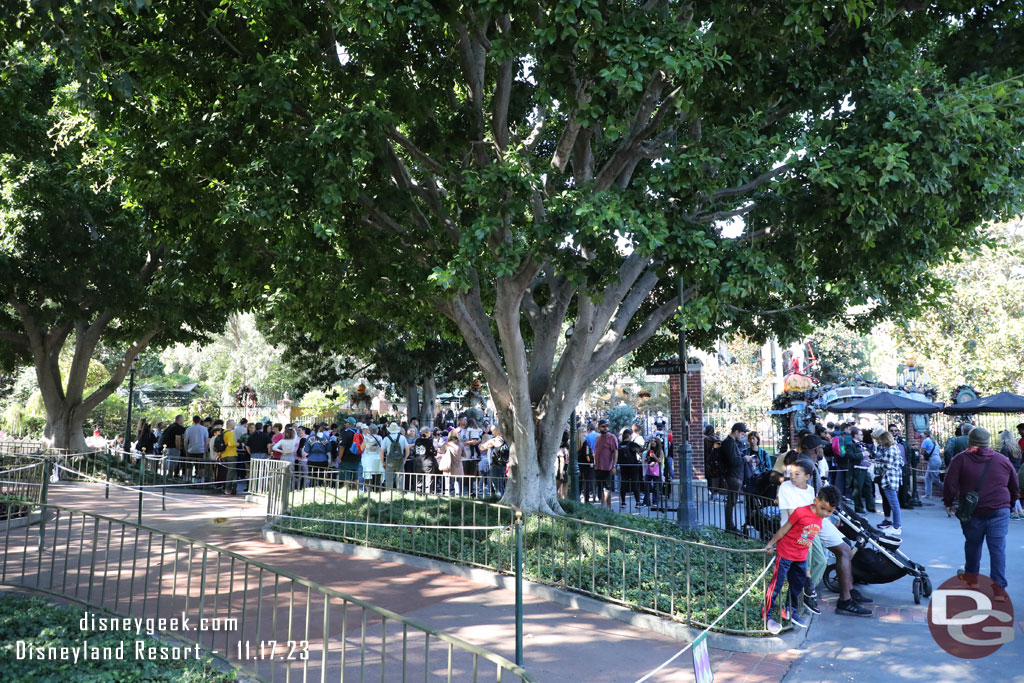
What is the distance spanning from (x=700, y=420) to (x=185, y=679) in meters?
16.6

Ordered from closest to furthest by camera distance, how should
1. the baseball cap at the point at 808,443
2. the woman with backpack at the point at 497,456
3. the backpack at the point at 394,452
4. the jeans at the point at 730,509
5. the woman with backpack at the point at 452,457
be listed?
the baseball cap at the point at 808,443 < the jeans at the point at 730,509 < the woman with backpack at the point at 452,457 < the backpack at the point at 394,452 < the woman with backpack at the point at 497,456

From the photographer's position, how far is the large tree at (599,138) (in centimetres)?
805

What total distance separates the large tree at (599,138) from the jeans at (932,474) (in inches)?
348

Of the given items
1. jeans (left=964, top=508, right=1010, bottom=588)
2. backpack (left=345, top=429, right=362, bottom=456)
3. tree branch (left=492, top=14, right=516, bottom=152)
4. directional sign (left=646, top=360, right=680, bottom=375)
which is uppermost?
tree branch (left=492, top=14, right=516, bottom=152)

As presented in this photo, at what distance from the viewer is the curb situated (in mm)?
7348

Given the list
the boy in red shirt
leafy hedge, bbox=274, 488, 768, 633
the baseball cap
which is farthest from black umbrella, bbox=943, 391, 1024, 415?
the boy in red shirt

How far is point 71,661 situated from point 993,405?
58.8 ft

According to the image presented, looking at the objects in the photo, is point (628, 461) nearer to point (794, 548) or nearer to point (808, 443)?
point (808, 443)

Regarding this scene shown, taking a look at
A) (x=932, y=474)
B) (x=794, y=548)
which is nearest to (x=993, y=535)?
(x=794, y=548)

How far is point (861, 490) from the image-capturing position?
51.7ft

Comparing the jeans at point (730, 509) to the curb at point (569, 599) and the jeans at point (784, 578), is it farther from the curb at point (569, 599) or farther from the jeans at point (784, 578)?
the curb at point (569, 599)

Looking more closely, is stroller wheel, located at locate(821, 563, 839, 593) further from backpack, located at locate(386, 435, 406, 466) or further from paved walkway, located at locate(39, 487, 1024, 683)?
backpack, located at locate(386, 435, 406, 466)

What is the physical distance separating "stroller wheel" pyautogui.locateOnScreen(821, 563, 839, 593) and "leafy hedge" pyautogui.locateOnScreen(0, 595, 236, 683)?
699cm

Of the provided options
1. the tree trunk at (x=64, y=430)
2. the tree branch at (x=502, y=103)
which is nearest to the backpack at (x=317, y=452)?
the tree trunk at (x=64, y=430)
